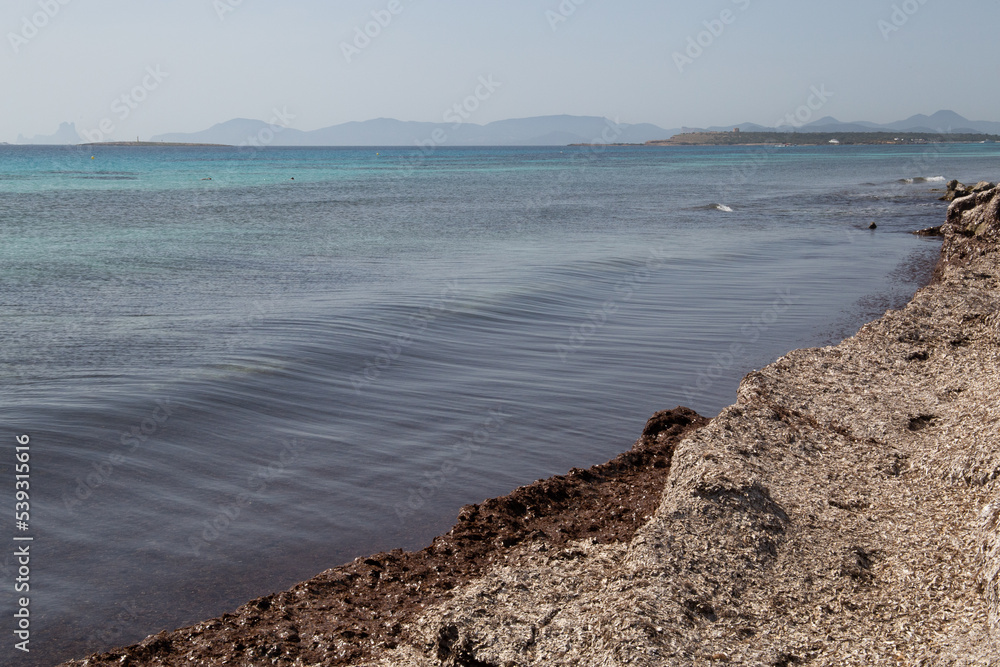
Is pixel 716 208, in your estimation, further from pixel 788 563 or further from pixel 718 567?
pixel 718 567

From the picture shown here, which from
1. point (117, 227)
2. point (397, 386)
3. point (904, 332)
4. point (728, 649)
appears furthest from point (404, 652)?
point (117, 227)

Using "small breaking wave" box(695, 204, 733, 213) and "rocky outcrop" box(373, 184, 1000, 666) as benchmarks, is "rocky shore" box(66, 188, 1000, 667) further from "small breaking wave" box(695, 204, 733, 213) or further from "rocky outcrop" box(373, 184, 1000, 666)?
"small breaking wave" box(695, 204, 733, 213)

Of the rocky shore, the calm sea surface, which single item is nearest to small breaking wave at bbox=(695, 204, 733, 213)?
the calm sea surface

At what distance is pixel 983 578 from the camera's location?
392 cm

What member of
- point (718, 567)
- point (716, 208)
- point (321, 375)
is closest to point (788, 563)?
point (718, 567)

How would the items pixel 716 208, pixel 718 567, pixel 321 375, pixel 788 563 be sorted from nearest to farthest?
pixel 718 567
pixel 788 563
pixel 321 375
pixel 716 208

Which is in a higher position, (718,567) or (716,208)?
(716,208)

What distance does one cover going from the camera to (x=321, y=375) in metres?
9.82

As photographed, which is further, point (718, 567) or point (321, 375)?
point (321, 375)

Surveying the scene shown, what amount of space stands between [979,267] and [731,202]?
27.7m

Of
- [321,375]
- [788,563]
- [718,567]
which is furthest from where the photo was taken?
[321,375]

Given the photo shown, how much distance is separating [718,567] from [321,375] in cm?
667

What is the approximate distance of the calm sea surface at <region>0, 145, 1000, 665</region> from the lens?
19.0 feet

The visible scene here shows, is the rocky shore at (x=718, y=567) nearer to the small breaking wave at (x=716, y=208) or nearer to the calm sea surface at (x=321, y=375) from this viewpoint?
the calm sea surface at (x=321, y=375)
